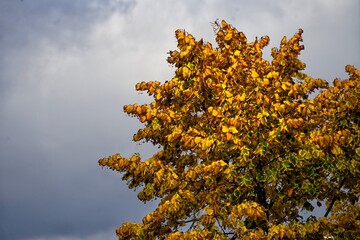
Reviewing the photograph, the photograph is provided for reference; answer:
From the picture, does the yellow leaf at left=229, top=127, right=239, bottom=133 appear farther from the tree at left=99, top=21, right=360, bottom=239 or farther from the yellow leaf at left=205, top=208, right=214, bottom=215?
the yellow leaf at left=205, top=208, right=214, bottom=215

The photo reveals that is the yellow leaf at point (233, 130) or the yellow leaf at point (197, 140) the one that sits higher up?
the yellow leaf at point (197, 140)

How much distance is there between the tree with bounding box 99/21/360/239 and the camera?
13.8m

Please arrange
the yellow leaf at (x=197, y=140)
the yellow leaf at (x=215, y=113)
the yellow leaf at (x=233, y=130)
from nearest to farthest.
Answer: the yellow leaf at (x=233, y=130)
the yellow leaf at (x=197, y=140)
the yellow leaf at (x=215, y=113)

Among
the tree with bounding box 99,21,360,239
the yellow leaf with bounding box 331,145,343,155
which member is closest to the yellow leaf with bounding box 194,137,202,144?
the tree with bounding box 99,21,360,239

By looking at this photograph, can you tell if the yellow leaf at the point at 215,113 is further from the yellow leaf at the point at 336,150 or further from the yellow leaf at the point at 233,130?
the yellow leaf at the point at 336,150

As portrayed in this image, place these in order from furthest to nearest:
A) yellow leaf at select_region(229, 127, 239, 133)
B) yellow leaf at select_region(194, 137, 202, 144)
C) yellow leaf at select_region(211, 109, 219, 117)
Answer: yellow leaf at select_region(211, 109, 219, 117) → yellow leaf at select_region(194, 137, 202, 144) → yellow leaf at select_region(229, 127, 239, 133)

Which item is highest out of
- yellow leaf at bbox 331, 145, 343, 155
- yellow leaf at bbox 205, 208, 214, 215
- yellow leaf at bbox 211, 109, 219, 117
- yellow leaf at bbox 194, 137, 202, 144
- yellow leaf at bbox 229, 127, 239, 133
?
yellow leaf at bbox 211, 109, 219, 117

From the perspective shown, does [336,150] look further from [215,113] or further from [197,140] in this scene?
[197,140]

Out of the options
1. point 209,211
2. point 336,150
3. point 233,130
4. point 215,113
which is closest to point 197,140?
point 233,130

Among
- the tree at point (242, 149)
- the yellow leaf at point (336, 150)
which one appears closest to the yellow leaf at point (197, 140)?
the tree at point (242, 149)

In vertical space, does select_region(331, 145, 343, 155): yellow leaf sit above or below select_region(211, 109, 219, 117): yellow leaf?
below

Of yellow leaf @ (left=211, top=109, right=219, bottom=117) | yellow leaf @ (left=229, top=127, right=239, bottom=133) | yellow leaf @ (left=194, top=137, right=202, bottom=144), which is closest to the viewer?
yellow leaf @ (left=229, top=127, right=239, bottom=133)

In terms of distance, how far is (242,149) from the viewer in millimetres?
13430

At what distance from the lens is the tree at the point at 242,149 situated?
542 inches
